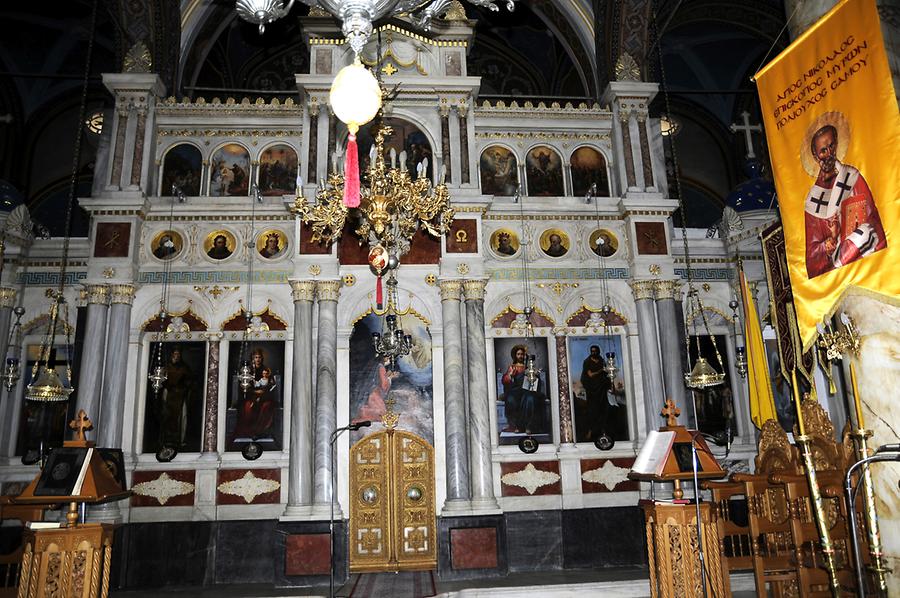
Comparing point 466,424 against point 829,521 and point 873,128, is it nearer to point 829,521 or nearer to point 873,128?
point 829,521

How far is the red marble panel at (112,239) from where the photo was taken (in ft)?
35.6

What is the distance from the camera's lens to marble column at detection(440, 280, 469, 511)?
1003 centimetres

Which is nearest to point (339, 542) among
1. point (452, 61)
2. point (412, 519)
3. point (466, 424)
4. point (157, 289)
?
point (412, 519)

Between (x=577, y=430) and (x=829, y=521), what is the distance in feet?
15.5

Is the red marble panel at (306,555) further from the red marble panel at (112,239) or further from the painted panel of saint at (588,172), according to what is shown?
the painted panel of saint at (588,172)

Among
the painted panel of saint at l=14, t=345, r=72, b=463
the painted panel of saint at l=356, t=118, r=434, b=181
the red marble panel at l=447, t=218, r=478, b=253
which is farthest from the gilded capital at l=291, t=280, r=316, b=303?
the painted panel of saint at l=14, t=345, r=72, b=463

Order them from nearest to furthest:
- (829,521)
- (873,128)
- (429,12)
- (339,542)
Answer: (873,128)
(429,12)
(829,521)
(339,542)


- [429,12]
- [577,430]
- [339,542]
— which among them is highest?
[429,12]

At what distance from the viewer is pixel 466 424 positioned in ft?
33.9

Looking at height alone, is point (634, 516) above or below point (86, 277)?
below

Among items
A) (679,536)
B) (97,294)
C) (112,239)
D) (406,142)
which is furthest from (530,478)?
(112,239)

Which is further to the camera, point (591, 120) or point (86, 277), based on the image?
point (591, 120)

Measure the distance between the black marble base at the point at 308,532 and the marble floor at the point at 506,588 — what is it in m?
0.16

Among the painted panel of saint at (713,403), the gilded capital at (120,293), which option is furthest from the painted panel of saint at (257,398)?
the painted panel of saint at (713,403)
